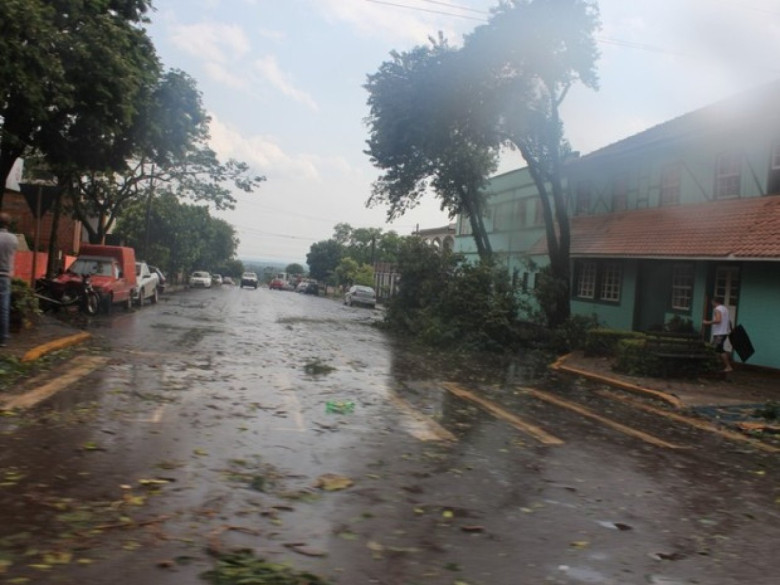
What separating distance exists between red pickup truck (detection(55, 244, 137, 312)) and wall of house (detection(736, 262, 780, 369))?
1793 cm

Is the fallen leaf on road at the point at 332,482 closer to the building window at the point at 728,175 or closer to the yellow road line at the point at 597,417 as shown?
the yellow road line at the point at 597,417

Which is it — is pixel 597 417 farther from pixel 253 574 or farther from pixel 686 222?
pixel 686 222

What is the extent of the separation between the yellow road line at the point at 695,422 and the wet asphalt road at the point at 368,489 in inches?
11.7

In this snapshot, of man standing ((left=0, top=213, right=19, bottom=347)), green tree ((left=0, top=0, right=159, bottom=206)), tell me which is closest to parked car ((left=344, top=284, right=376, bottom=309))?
green tree ((left=0, top=0, right=159, bottom=206))

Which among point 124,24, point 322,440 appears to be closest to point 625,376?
point 322,440

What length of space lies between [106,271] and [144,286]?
447 cm

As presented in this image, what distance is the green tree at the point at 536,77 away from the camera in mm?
20469

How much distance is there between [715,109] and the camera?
2098cm

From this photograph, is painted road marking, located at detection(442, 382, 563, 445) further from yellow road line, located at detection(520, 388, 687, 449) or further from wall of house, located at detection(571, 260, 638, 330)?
wall of house, located at detection(571, 260, 638, 330)

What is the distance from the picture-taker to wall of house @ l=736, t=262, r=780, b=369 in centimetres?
1620

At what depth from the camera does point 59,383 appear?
8.79 meters

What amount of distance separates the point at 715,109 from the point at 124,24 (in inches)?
668

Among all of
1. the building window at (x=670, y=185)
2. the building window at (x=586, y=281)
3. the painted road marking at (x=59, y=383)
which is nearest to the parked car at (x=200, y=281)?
the building window at (x=586, y=281)

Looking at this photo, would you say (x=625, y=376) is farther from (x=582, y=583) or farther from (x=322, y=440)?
(x=582, y=583)
